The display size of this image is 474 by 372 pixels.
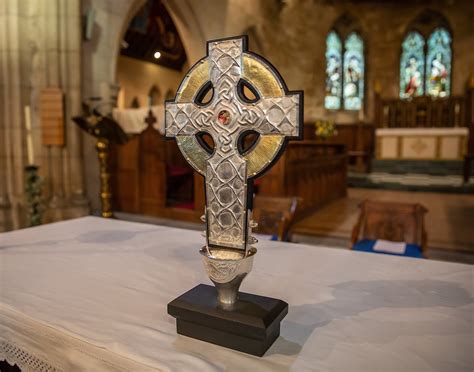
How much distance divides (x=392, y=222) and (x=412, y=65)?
13603 millimetres

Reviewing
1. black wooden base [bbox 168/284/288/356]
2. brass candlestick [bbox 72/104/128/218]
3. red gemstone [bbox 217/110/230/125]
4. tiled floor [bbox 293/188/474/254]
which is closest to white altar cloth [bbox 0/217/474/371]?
black wooden base [bbox 168/284/288/356]

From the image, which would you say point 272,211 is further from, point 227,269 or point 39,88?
point 39,88

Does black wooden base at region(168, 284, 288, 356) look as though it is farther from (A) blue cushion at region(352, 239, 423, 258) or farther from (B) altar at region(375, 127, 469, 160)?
(B) altar at region(375, 127, 469, 160)

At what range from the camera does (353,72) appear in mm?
14750

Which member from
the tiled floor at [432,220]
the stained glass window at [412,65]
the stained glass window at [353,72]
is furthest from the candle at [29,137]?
the stained glass window at [412,65]

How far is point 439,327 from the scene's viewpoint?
100 centimetres

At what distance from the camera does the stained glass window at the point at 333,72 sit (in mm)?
14680

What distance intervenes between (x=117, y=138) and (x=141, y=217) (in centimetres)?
197

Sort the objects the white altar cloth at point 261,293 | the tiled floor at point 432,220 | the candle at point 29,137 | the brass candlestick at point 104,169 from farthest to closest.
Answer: the candle at point 29,137 → the tiled floor at point 432,220 → the brass candlestick at point 104,169 → the white altar cloth at point 261,293

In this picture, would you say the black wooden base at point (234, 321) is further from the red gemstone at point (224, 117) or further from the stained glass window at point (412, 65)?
the stained glass window at point (412, 65)

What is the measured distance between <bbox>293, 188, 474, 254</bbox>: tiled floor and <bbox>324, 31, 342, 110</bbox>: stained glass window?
662 cm

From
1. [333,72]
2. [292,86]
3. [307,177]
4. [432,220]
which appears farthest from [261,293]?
[333,72]

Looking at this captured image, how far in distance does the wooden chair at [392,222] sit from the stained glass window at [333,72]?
41.8 ft

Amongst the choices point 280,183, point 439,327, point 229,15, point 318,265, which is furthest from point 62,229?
point 229,15
